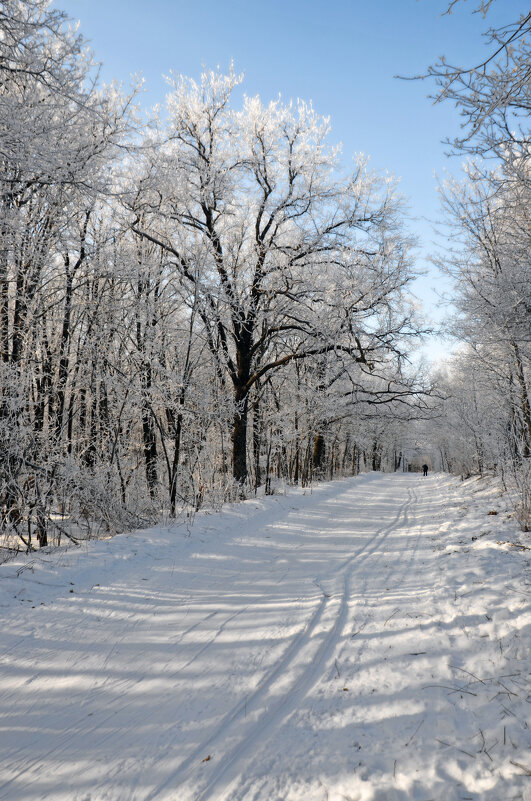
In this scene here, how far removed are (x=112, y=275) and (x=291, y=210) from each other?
6.76 meters

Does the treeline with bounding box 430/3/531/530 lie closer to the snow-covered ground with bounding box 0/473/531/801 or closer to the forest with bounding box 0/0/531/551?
the forest with bounding box 0/0/531/551

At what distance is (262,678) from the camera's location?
3150mm

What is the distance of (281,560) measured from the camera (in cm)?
653

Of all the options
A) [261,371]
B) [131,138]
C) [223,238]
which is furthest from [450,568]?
[223,238]

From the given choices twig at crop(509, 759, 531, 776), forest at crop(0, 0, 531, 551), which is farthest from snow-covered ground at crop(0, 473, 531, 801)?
forest at crop(0, 0, 531, 551)

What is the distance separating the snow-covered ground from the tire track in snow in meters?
0.01

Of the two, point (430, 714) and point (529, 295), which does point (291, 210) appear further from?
point (430, 714)

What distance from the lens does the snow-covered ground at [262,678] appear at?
2.23 m

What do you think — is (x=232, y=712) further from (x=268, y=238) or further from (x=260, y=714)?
(x=268, y=238)

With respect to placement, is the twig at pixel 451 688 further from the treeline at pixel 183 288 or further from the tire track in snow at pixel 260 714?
the treeline at pixel 183 288

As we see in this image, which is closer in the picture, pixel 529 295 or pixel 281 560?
pixel 281 560

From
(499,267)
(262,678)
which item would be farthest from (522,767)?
(499,267)

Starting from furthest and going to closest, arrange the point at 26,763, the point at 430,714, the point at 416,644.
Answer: the point at 416,644
the point at 430,714
the point at 26,763

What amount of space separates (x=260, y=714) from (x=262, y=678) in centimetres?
41
